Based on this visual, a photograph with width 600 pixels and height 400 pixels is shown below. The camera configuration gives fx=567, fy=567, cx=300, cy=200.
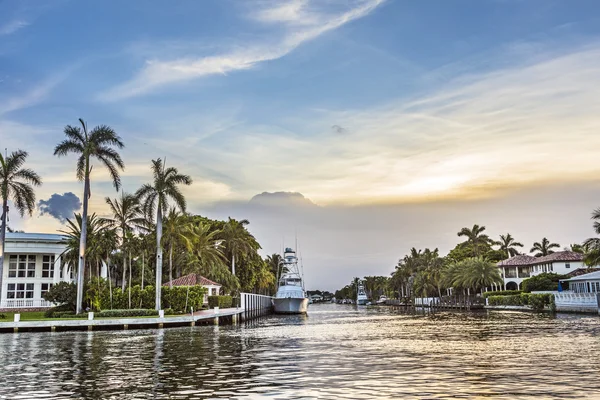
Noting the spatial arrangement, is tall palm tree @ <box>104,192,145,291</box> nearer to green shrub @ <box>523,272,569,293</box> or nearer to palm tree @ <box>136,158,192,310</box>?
palm tree @ <box>136,158,192,310</box>

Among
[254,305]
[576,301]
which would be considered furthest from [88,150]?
[576,301]

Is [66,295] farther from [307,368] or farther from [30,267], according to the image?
[307,368]

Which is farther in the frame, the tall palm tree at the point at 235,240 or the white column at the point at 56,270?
the tall palm tree at the point at 235,240

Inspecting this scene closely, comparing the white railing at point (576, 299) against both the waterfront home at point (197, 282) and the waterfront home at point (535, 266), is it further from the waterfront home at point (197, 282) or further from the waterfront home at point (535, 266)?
the waterfront home at point (197, 282)

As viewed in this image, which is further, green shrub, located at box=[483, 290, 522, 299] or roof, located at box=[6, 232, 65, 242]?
green shrub, located at box=[483, 290, 522, 299]

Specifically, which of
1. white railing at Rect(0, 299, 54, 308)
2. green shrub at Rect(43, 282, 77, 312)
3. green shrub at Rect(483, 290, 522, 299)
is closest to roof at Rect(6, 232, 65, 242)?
white railing at Rect(0, 299, 54, 308)

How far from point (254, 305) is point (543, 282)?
47218 millimetres

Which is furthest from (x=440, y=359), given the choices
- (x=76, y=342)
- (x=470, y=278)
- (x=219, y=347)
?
(x=470, y=278)

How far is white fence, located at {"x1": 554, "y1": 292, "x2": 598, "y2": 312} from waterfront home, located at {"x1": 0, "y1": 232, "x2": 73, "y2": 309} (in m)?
63.5

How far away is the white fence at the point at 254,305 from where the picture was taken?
7205cm

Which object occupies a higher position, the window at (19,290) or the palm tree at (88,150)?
the palm tree at (88,150)

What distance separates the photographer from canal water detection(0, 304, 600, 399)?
17594mm

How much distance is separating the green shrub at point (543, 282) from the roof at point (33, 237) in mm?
72805

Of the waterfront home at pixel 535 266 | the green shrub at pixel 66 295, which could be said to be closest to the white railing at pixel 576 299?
the waterfront home at pixel 535 266
